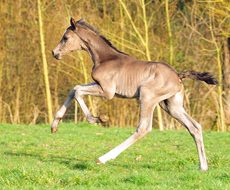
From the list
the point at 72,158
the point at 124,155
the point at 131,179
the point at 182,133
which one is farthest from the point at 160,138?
the point at 131,179

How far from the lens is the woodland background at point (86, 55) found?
1752 centimetres

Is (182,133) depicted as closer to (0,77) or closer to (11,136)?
(11,136)

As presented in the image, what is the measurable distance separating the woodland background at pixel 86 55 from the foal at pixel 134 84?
28.6 feet

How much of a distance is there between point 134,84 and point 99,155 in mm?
2294

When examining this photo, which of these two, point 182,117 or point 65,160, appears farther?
point 65,160

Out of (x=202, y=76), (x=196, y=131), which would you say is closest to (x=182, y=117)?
(x=196, y=131)

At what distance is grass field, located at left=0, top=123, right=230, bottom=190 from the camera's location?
6.13 metres

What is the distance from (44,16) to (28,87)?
9.90 feet

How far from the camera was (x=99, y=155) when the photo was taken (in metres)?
9.38

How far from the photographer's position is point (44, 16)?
1834 cm

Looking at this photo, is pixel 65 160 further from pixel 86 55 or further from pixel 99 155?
pixel 86 55

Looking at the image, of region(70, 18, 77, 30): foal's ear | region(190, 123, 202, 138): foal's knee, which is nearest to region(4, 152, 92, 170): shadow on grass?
region(190, 123, 202, 138): foal's knee

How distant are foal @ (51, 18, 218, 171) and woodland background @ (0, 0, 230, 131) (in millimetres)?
8722

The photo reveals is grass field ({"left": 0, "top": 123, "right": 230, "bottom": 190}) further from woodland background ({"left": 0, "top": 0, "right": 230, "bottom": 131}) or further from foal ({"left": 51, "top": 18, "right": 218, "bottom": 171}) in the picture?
woodland background ({"left": 0, "top": 0, "right": 230, "bottom": 131})
